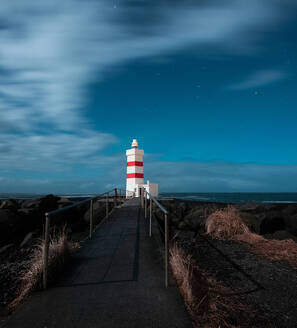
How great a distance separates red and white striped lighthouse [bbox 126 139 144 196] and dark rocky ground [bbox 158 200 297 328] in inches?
334

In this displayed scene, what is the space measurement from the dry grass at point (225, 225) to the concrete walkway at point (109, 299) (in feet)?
13.0

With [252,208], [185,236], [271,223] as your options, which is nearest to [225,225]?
[185,236]

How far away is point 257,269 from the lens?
5.01 meters

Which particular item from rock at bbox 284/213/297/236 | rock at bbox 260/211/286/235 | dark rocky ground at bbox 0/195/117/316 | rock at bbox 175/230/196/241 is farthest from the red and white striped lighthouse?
rock at bbox 284/213/297/236

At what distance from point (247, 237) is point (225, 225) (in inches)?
32.6

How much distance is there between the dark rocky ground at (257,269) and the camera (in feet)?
10.9

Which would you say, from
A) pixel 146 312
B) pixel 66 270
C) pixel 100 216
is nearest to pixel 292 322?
pixel 146 312

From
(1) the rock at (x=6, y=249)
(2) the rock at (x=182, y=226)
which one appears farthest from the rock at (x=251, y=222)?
(1) the rock at (x=6, y=249)

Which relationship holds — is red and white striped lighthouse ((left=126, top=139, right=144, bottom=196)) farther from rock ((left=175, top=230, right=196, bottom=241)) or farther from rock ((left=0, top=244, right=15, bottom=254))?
rock ((left=0, top=244, right=15, bottom=254))

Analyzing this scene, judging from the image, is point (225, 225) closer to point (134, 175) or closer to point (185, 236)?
point (185, 236)

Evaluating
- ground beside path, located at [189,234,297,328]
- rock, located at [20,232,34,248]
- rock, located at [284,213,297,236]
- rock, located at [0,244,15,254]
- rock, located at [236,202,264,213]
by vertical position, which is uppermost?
rock, located at [236,202,264,213]

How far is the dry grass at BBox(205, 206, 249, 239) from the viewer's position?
26.3ft

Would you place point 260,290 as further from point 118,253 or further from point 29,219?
point 29,219

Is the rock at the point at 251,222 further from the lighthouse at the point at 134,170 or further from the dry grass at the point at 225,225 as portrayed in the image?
the lighthouse at the point at 134,170
